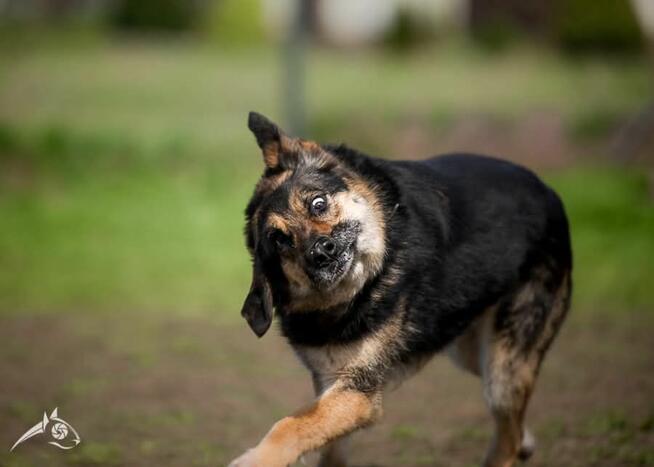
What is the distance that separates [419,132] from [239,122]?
3.02m

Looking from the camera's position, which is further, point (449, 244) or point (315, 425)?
point (449, 244)

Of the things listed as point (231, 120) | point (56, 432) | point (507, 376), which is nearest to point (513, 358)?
point (507, 376)

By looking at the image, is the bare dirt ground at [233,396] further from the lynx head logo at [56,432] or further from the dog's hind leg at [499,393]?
the dog's hind leg at [499,393]

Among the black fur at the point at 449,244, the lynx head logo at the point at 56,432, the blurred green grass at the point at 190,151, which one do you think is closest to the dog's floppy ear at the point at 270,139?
the black fur at the point at 449,244

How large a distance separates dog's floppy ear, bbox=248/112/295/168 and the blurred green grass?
493 cm

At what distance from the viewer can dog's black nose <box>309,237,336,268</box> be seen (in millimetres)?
4797

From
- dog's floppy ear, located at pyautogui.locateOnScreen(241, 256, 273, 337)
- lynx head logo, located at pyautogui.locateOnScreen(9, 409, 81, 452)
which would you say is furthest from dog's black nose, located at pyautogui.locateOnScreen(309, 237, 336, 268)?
lynx head logo, located at pyautogui.locateOnScreen(9, 409, 81, 452)

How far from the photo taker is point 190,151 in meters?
15.5

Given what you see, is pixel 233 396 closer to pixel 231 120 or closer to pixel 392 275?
pixel 392 275

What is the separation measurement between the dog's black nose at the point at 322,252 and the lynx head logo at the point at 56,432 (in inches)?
87.1

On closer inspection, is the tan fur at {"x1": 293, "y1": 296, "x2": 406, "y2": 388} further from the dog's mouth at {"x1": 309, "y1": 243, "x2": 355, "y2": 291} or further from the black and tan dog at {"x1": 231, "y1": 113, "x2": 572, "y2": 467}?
the dog's mouth at {"x1": 309, "y1": 243, "x2": 355, "y2": 291}

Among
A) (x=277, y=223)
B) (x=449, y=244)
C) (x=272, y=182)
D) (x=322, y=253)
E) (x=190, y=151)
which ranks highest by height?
(x=272, y=182)

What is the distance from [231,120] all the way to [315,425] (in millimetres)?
12616

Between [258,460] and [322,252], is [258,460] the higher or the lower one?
the lower one
